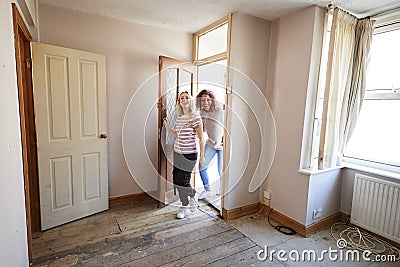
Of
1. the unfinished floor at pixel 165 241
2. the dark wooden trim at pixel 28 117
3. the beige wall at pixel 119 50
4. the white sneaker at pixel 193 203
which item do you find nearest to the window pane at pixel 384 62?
the unfinished floor at pixel 165 241

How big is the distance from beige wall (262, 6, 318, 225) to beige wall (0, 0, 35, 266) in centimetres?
224

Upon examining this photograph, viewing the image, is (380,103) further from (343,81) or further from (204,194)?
(204,194)

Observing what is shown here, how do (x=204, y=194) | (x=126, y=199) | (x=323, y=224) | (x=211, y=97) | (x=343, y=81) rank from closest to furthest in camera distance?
(x=343, y=81) < (x=323, y=224) < (x=211, y=97) < (x=126, y=199) < (x=204, y=194)

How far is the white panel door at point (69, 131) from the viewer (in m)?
2.11

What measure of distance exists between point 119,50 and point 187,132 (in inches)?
49.1

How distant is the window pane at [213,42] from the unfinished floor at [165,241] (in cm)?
194

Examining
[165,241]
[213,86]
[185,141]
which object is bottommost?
[165,241]

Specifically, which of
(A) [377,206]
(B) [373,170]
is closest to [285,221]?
(A) [377,206]

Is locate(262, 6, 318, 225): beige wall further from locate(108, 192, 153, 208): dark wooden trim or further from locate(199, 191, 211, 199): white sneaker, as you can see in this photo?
locate(108, 192, 153, 208): dark wooden trim

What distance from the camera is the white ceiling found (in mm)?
2020

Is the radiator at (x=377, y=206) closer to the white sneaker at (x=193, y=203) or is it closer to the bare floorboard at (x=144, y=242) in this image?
the bare floorboard at (x=144, y=242)

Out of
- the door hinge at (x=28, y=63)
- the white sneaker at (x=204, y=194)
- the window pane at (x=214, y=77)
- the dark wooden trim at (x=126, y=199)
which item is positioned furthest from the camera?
the white sneaker at (x=204, y=194)

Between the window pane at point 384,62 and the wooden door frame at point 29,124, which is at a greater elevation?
the window pane at point 384,62

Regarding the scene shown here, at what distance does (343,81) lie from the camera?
7.36 feet
